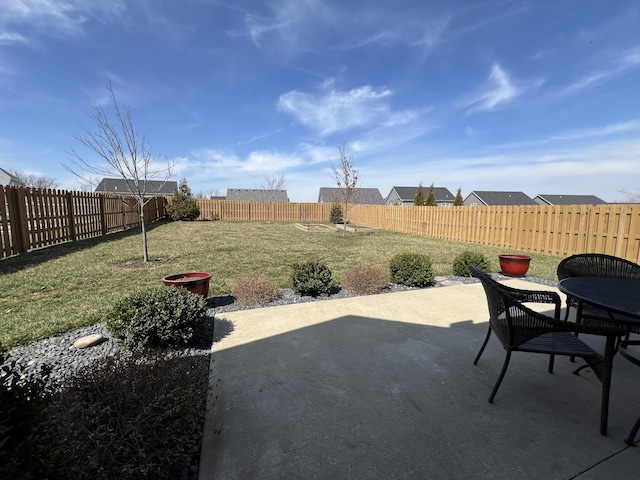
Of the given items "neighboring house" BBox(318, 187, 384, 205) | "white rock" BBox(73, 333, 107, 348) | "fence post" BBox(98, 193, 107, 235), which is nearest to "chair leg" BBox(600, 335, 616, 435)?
"white rock" BBox(73, 333, 107, 348)

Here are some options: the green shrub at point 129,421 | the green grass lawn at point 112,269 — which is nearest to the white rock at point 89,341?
the green grass lawn at point 112,269

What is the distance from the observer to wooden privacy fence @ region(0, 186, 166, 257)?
758 cm

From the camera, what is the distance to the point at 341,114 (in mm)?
13008

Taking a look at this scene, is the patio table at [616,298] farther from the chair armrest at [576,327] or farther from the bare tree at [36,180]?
the bare tree at [36,180]

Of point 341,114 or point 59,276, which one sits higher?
point 341,114

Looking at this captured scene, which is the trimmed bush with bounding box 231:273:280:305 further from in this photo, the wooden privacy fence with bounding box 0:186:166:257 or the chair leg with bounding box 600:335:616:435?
the wooden privacy fence with bounding box 0:186:166:257

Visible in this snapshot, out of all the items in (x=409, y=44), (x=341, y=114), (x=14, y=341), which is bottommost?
(x=14, y=341)

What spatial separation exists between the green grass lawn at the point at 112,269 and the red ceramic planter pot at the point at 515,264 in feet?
2.39

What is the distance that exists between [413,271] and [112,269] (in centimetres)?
629

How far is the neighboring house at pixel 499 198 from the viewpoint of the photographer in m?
41.4

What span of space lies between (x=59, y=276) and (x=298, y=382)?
590 centimetres

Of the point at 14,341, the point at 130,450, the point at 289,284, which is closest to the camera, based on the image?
the point at 130,450

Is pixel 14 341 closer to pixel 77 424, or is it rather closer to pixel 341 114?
pixel 77 424

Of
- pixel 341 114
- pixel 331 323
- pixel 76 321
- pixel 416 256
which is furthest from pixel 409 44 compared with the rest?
pixel 76 321
